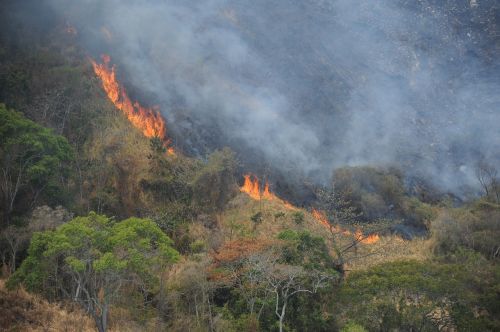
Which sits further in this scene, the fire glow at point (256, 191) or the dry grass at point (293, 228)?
the fire glow at point (256, 191)

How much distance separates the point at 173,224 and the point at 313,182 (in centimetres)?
1564

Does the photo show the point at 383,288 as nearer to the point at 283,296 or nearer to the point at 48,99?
the point at 283,296

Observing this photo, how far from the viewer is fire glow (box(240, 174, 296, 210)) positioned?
39.8 m

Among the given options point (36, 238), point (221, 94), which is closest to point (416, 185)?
Result: point (221, 94)

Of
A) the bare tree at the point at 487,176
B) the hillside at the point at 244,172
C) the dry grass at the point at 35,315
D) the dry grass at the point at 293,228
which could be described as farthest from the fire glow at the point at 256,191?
the bare tree at the point at 487,176

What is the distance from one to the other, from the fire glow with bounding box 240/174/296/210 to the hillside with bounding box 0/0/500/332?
7.4 inches

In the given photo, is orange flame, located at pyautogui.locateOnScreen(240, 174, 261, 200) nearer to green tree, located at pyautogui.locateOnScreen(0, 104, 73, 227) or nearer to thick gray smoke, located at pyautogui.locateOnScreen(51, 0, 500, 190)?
thick gray smoke, located at pyautogui.locateOnScreen(51, 0, 500, 190)

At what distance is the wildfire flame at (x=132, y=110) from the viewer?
137 ft

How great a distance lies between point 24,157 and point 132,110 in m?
15.3

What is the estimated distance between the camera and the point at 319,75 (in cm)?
5109

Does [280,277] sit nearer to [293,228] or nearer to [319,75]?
[293,228]

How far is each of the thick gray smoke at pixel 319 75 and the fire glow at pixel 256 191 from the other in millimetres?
2498

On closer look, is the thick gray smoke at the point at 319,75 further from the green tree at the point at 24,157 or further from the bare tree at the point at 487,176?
the green tree at the point at 24,157

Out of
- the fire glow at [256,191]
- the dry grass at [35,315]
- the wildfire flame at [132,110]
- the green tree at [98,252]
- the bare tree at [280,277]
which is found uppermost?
the wildfire flame at [132,110]
